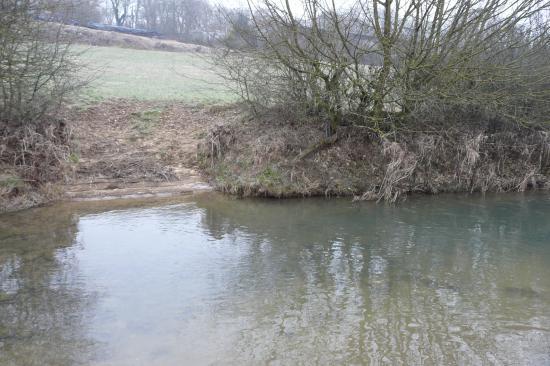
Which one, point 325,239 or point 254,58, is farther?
point 254,58

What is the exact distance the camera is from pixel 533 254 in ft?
31.3

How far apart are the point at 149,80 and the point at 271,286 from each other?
19009mm

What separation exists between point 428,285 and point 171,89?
17035mm

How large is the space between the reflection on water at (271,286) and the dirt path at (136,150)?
1632 mm

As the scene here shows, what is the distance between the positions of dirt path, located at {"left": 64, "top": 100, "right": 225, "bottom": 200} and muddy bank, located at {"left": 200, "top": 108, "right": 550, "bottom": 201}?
1.03m

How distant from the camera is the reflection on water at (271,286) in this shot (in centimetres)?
590

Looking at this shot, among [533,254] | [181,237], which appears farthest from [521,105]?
[181,237]

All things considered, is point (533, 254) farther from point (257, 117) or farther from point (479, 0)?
point (257, 117)

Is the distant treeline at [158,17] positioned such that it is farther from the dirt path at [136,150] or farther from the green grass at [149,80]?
the dirt path at [136,150]

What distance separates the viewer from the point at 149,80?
24.7 m

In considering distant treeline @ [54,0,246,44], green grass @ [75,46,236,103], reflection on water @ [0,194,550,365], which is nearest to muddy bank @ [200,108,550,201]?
reflection on water @ [0,194,550,365]

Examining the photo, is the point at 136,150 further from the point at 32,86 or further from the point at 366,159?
the point at 366,159

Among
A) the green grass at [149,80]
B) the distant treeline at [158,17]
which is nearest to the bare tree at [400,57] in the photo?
the green grass at [149,80]

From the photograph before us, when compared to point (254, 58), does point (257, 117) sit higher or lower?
lower
